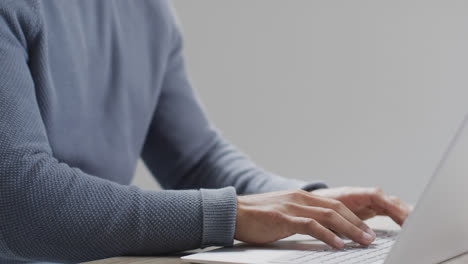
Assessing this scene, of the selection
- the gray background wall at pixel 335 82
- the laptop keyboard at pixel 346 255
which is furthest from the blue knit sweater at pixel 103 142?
the gray background wall at pixel 335 82

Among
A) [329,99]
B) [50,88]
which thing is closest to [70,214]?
[50,88]

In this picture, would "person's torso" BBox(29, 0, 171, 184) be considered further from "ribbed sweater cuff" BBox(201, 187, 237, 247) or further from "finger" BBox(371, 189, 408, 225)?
"finger" BBox(371, 189, 408, 225)

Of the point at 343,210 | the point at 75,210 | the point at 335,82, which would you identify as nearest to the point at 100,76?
the point at 75,210

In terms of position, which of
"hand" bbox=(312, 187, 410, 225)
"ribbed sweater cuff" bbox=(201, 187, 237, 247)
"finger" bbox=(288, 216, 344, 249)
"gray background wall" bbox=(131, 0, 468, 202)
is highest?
"finger" bbox=(288, 216, 344, 249)

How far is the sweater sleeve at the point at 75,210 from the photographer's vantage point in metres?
0.67

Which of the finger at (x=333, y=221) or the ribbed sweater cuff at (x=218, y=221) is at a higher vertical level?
the finger at (x=333, y=221)

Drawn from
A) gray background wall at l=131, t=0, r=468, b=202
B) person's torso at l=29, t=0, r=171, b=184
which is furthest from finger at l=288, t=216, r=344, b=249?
gray background wall at l=131, t=0, r=468, b=202

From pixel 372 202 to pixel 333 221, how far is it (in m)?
0.24

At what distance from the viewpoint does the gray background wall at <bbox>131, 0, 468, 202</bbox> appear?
2.17m

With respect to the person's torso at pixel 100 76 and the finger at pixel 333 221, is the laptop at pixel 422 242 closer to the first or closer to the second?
the finger at pixel 333 221

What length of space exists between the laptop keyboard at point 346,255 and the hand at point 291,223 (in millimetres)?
13

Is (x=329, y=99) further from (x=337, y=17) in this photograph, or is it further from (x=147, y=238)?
(x=147, y=238)

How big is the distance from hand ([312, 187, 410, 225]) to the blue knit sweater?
8cm

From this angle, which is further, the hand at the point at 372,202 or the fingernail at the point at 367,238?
the hand at the point at 372,202
